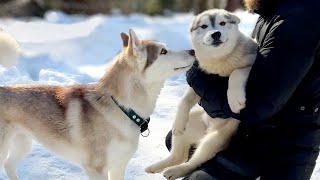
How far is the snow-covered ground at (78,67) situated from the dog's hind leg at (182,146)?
584 millimetres

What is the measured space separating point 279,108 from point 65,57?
4464 millimetres

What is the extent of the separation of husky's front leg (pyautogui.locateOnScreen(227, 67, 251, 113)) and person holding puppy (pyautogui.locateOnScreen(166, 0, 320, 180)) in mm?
34

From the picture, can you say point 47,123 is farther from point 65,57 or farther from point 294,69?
point 65,57

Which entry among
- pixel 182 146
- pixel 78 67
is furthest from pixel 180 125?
pixel 78 67

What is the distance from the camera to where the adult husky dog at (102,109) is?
9.86 feet

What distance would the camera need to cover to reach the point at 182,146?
319 centimetres

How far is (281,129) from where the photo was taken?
2.82m

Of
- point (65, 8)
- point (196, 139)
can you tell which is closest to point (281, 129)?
point (196, 139)

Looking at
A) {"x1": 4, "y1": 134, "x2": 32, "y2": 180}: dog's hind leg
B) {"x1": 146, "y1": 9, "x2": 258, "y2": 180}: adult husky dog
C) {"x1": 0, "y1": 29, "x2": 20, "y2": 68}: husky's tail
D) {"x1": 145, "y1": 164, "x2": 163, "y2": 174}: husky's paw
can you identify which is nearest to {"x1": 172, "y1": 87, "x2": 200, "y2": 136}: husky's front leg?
{"x1": 146, "y1": 9, "x2": 258, "y2": 180}: adult husky dog

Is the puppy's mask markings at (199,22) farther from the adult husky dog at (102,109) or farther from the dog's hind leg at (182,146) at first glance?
the dog's hind leg at (182,146)

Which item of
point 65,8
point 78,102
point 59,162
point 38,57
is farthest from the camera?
point 65,8

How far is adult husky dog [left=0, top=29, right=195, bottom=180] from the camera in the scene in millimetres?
3004

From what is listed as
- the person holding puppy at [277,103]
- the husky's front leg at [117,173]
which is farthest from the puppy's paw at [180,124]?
the husky's front leg at [117,173]

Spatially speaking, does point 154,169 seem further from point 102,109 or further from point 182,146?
point 102,109
